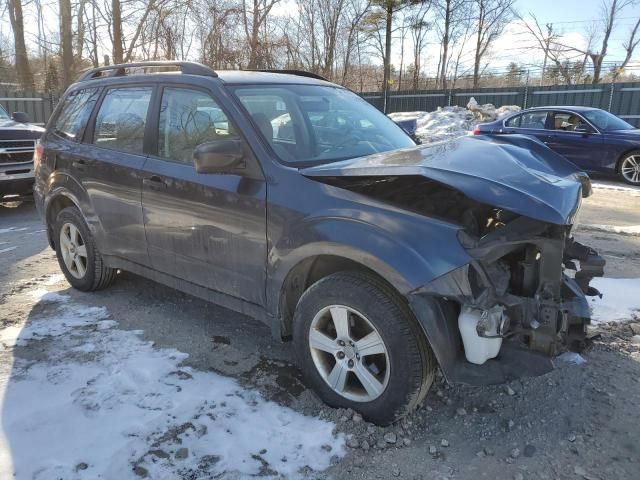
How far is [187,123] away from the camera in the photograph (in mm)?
3566

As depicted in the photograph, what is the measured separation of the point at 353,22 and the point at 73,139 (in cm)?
2717

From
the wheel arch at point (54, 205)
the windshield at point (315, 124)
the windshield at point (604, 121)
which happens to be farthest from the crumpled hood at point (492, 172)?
the windshield at point (604, 121)

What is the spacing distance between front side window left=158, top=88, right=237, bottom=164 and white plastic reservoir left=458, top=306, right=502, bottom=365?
1767mm

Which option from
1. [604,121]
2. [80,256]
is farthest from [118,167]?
[604,121]

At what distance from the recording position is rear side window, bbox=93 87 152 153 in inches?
152

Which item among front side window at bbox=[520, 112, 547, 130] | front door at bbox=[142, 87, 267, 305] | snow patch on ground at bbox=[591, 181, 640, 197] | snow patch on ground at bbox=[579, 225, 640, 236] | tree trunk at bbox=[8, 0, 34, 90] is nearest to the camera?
front door at bbox=[142, 87, 267, 305]

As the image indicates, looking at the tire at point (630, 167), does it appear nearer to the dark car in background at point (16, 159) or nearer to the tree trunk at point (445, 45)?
the dark car in background at point (16, 159)

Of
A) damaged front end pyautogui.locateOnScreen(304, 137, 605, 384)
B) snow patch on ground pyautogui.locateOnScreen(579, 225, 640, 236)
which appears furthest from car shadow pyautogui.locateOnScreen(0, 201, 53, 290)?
snow patch on ground pyautogui.locateOnScreen(579, 225, 640, 236)

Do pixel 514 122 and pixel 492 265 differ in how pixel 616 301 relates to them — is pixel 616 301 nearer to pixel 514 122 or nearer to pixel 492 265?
pixel 492 265

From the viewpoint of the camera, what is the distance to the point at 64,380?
322cm

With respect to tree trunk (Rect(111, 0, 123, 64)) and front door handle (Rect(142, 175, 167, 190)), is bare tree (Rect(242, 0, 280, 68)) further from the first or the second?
front door handle (Rect(142, 175, 167, 190))

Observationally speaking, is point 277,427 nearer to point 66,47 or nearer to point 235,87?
point 235,87

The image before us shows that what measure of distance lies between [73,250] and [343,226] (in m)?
3.07

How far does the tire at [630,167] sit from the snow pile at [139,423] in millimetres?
10024
